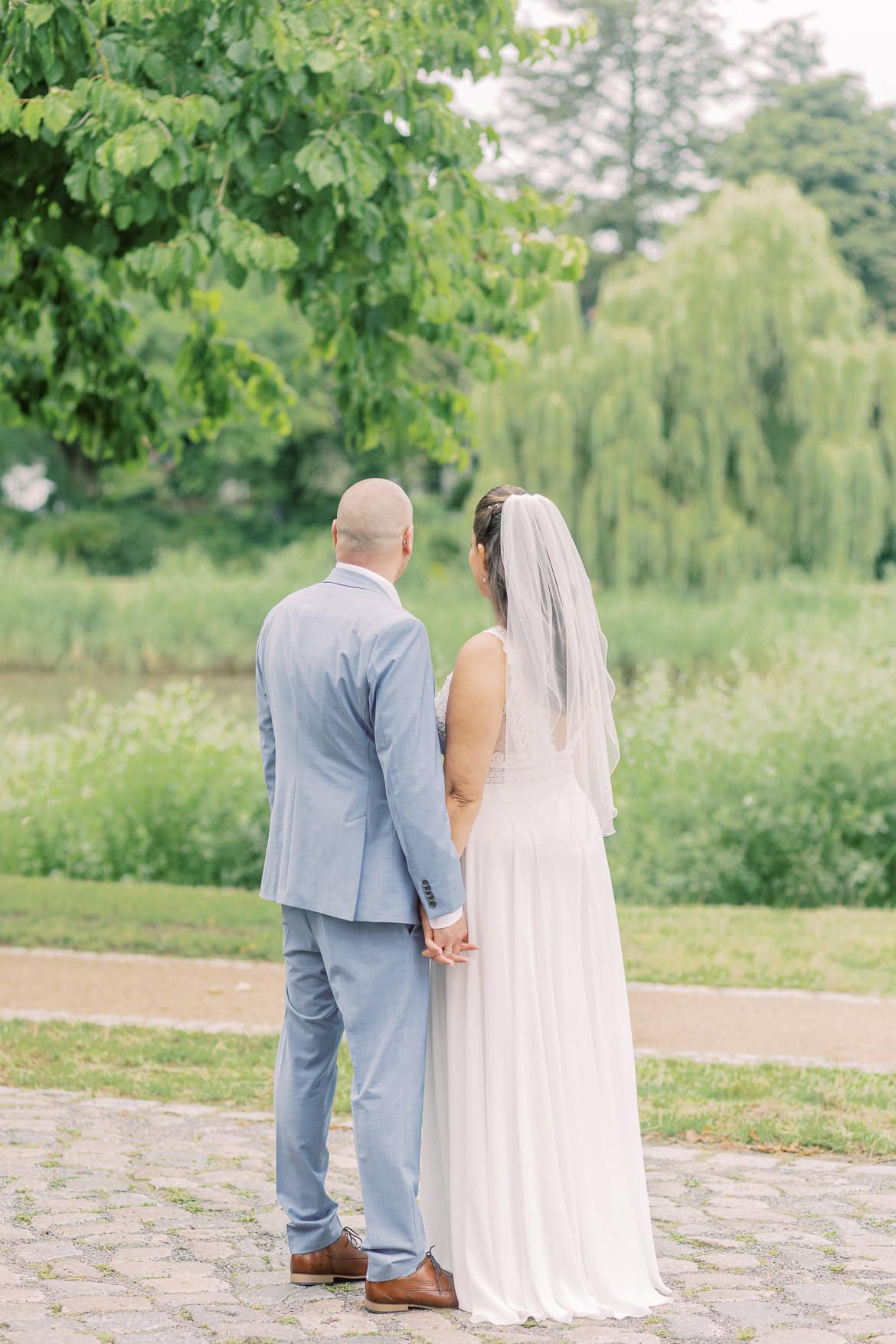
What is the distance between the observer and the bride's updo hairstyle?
425 cm

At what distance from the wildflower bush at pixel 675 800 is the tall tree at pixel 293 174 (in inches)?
133

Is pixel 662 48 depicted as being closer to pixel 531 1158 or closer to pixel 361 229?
pixel 361 229

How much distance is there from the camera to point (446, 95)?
9.49 m

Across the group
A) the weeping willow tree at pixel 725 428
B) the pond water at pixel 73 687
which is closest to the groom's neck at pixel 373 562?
the pond water at pixel 73 687

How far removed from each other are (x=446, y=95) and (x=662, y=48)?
1909 inches

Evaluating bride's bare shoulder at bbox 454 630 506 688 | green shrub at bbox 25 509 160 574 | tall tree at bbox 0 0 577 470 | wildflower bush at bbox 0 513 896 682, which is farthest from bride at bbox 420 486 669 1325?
green shrub at bbox 25 509 160 574

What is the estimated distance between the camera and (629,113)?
2109 inches

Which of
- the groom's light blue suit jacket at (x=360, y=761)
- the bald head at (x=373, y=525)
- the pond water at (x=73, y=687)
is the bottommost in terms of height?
the groom's light blue suit jacket at (x=360, y=761)

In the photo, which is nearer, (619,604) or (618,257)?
(619,604)

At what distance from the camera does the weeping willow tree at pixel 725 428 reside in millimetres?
26156

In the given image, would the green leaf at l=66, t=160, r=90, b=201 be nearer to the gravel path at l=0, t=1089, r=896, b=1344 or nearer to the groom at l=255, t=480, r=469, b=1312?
the gravel path at l=0, t=1089, r=896, b=1344

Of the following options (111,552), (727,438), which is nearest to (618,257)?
(111,552)

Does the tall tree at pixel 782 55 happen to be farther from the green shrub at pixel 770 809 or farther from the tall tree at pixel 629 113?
the green shrub at pixel 770 809

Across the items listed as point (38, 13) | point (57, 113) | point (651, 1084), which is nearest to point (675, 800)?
point (651, 1084)
